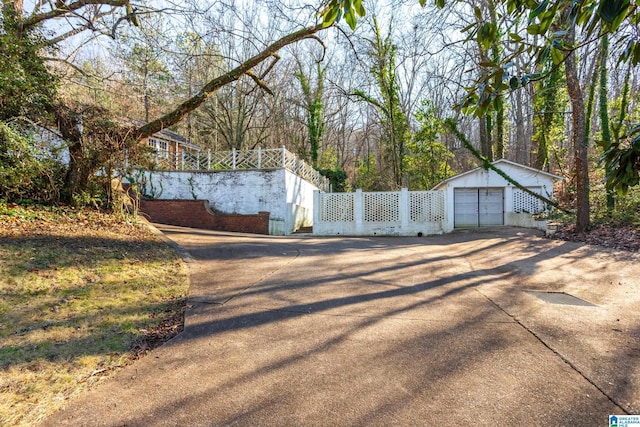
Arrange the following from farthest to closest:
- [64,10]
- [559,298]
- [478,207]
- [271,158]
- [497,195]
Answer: [478,207], [497,195], [271,158], [64,10], [559,298]

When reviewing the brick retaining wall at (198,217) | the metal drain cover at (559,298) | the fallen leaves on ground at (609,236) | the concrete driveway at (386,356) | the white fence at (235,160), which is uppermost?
the white fence at (235,160)

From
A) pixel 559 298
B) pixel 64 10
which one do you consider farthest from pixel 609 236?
pixel 64 10

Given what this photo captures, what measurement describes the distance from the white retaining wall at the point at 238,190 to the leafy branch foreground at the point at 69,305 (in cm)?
701

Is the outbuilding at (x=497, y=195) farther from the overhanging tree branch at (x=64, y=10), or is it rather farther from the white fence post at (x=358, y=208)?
the overhanging tree branch at (x=64, y=10)

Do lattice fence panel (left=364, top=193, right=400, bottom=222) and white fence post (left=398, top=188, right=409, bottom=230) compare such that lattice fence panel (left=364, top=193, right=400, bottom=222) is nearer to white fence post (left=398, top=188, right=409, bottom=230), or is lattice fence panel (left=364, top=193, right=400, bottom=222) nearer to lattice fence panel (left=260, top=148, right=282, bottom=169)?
white fence post (left=398, top=188, right=409, bottom=230)

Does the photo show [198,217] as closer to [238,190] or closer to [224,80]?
[238,190]

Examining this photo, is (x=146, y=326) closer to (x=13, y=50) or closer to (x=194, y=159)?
(x=13, y=50)

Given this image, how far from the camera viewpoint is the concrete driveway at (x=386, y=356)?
2104mm

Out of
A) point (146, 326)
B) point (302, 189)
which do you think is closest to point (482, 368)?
point (146, 326)

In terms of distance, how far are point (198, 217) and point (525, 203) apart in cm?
1469

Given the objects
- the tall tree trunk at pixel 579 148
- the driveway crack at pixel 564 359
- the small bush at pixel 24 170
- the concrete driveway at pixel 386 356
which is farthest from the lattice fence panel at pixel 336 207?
the driveway crack at pixel 564 359

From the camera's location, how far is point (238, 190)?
44.7 ft

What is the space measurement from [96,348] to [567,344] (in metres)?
4.31

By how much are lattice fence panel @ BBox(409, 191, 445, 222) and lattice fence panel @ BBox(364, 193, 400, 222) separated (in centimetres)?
62
